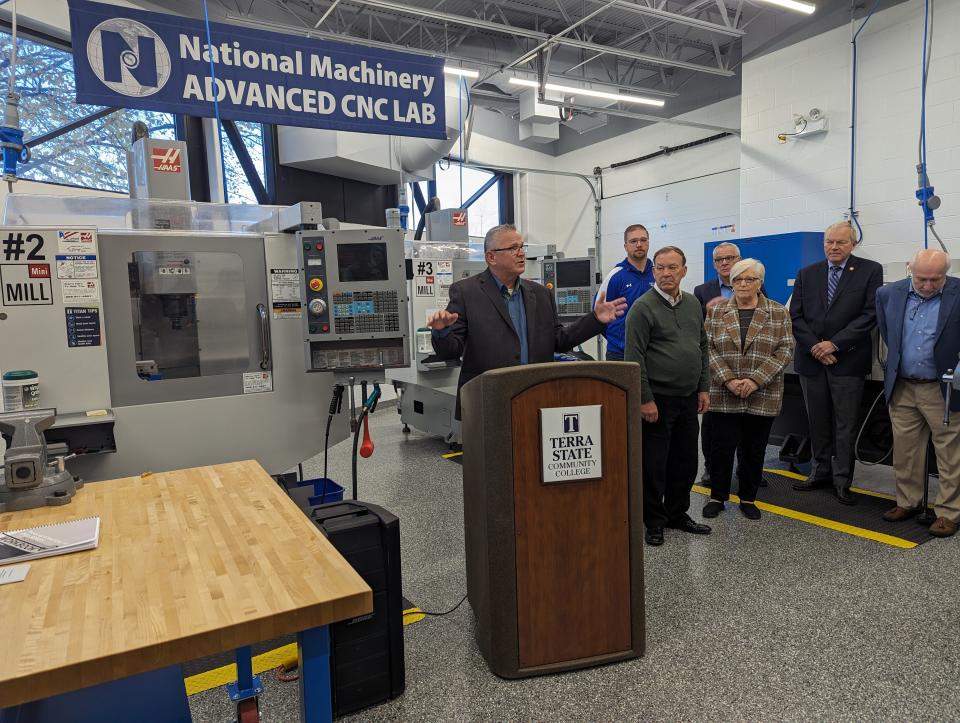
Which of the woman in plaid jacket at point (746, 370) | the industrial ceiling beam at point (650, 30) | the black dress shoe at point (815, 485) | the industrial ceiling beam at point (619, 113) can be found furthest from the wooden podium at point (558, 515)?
the industrial ceiling beam at point (619, 113)

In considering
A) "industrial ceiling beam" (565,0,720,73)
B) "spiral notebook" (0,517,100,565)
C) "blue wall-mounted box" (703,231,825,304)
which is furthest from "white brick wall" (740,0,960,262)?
"spiral notebook" (0,517,100,565)

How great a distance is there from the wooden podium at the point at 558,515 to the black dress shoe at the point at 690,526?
1.23 metres

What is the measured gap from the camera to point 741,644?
86.6 inches

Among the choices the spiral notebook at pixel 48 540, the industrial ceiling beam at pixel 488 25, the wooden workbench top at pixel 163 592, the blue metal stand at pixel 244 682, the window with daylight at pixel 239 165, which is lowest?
the blue metal stand at pixel 244 682

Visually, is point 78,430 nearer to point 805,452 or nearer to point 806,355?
point 806,355

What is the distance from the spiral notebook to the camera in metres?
1.30

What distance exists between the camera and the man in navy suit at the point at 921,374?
3082 mm

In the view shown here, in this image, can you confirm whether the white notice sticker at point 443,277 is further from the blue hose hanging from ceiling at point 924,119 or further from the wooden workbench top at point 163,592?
the blue hose hanging from ceiling at point 924,119

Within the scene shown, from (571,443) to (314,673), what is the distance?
1109mm

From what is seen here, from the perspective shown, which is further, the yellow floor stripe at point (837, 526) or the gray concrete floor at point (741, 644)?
the yellow floor stripe at point (837, 526)

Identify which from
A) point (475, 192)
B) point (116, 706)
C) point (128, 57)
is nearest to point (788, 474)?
point (116, 706)

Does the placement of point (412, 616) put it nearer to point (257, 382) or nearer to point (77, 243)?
point (257, 382)

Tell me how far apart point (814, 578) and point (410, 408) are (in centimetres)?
359

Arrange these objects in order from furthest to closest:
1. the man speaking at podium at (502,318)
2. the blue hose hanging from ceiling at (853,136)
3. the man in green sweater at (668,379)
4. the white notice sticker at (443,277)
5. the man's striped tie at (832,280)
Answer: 1. the blue hose hanging from ceiling at (853,136)
2. the white notice sticker at (443,277)
3. the man's striped tie at (832,280)
4. the man in green sweater at (668,379)
5. the man speaking at podium at (502,318)
